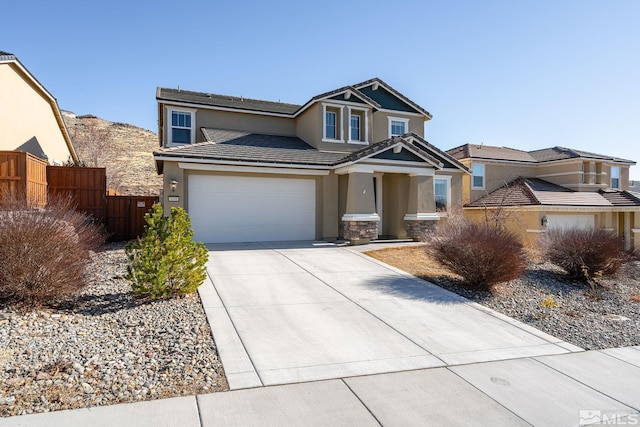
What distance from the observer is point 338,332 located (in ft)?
20.5

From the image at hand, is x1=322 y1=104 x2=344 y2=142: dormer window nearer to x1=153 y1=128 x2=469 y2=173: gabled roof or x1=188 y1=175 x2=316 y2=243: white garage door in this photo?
x1=153 y1=128 x2=469 y2=173: gabled roof

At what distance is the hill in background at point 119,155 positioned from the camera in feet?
115

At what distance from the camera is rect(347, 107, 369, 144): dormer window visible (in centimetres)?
1823

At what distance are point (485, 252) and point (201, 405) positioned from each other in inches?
291

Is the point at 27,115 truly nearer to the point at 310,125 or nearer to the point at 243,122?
the point at 243,122

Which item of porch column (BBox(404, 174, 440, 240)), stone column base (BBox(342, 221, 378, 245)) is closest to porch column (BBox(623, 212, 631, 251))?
porch column (BBox(404, 174, 440, 240))

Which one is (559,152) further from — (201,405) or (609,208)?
(201,405)

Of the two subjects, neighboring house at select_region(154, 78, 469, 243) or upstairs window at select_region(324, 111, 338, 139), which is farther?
upstairs window at select_region(324, 111, 338, 139)

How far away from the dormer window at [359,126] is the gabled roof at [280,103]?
0.62 metres

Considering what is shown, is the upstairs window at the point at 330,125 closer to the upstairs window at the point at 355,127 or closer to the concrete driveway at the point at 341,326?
the upstairs window at the point at 355,127

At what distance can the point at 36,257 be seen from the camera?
20.6 ft

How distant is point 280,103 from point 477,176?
41.6 feet

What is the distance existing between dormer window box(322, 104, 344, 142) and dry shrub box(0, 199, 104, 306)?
12.4 m

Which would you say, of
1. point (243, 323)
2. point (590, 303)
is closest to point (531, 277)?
point (590, 303)
